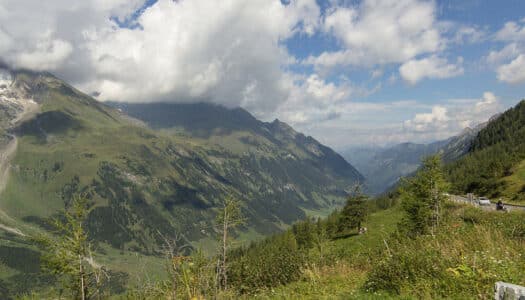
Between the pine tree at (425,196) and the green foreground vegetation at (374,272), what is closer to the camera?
the green foreground vegetation at (374,272)

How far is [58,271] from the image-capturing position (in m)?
15.7

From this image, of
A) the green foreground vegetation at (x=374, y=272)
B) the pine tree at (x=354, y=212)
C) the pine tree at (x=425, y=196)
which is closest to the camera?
the green foreground vegetation at (x=374, y=272)

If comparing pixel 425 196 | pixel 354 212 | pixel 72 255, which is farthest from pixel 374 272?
pixel 354 212

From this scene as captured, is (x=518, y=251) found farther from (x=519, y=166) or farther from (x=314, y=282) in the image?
(x=519, y=166)

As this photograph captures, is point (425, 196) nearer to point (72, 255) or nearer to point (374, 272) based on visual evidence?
point (374, 272)

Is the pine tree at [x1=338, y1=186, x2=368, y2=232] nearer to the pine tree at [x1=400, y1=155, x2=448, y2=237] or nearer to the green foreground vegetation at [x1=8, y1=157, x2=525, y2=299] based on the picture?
the pine tree at [x1=400, y1=155, x2=448, y2=237]

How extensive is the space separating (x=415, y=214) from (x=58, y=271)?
116 feet

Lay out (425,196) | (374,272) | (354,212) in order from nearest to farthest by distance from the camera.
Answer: (374,272), (425,196), (354,212)

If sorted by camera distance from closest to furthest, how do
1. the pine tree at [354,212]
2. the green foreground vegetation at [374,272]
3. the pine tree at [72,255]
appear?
1. the green foreground vegetation at [374,272]
2. the pine tree at [72,255]
3. the pine tree at [354,212]

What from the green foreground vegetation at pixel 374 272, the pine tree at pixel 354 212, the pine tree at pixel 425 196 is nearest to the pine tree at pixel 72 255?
the green foreground vegetation at pixel 374 272

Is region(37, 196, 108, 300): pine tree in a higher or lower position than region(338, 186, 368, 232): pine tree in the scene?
higher

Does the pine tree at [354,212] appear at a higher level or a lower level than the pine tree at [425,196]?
lower

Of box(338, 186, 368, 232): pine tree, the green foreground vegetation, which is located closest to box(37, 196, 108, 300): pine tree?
the green foreground vegetation

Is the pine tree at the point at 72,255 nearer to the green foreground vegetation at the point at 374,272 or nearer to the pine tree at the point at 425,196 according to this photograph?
the green foreground vegetation at the point at 374,272
